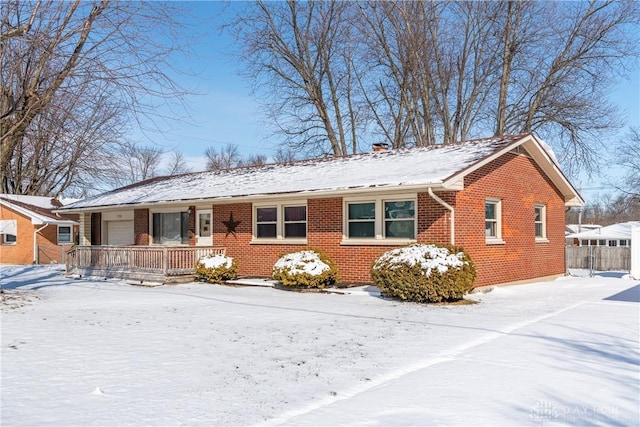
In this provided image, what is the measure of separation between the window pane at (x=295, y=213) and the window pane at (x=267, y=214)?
0.42m

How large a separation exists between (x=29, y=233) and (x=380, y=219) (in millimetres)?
24784

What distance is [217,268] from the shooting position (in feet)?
58.3

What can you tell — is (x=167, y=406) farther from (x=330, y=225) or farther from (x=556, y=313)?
(x=330, y=225)

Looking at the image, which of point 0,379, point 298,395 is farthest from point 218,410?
point 0,379

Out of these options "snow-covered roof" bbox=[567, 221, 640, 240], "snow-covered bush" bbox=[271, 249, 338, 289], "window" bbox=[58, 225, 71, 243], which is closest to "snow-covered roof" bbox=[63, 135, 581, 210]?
"snow-covered bush" bbox=[271, 249, 338, 289]

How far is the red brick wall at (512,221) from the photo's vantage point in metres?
15.2

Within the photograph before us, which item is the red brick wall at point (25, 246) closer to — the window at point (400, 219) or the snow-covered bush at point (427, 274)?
the window at point (400, 219)

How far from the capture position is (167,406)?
524 centimetres

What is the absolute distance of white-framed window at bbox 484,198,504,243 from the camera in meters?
16.3

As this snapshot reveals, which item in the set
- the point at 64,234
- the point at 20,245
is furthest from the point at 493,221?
the point at 20,245

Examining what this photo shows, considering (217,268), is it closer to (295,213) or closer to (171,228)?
(295,213)

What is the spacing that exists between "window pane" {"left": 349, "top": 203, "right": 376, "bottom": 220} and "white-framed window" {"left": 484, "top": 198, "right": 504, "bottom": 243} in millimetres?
3309

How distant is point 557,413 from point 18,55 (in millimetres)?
10760

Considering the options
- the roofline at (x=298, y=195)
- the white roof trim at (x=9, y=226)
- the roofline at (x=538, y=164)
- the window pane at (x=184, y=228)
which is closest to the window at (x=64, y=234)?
→ the white roof trim at (x=9, y=226)
